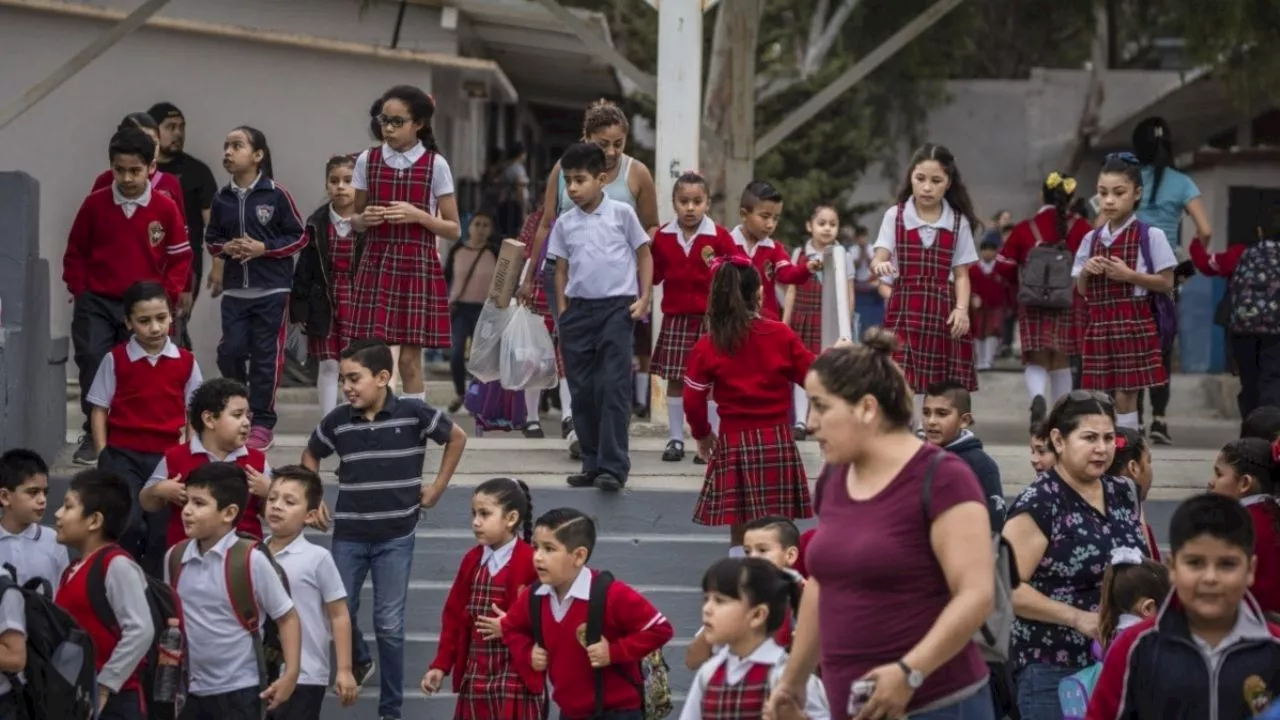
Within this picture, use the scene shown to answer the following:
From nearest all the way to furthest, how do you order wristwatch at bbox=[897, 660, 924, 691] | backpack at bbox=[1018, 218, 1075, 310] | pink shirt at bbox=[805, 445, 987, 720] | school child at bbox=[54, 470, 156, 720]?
1. wristwatch at bbox=[897, 660, 924, 691]
2. pink shirt at bbox=[805, 445, 987, 720]
3. school child at bbox=[54, 470, 156, 720]
4. backpack at bbox=[1018, 218, 1075, 310]

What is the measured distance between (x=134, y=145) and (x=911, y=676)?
19.9ft

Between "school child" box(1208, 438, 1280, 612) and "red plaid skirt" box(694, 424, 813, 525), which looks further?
"red plaid skirt" box(694, 424, 813, 525)

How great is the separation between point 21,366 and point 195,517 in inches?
115

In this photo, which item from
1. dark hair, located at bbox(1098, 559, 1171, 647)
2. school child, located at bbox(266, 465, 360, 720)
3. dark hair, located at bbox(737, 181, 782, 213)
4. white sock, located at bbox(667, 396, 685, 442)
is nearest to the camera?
dark hair, located at bbox(1098, 559, 1171, 647)

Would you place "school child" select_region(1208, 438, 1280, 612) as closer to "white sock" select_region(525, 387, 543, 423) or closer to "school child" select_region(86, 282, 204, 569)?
"school child" select_region(86, 282, 204, 569)

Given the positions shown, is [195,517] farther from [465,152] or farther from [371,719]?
[465,152]

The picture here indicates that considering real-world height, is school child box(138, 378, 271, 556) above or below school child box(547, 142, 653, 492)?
below

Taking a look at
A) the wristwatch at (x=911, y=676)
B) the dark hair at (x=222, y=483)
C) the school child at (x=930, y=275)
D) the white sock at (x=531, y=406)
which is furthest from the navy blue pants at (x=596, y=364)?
the wristwatch at (x=911, y=676)

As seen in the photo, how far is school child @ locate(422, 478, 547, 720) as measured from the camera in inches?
297

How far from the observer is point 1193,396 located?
60.6ft

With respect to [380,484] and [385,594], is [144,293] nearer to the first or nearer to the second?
[380,484]

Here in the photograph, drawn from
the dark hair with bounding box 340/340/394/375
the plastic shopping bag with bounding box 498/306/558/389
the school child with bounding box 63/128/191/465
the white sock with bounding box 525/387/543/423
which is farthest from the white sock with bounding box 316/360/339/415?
the dark hair with bounding box 340/340/394/375

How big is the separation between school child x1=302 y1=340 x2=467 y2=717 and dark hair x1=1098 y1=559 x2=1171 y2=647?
2861 mm

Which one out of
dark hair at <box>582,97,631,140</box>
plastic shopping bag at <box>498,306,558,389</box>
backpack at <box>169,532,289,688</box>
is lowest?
backpack at <box>169,532,289,688</box>
